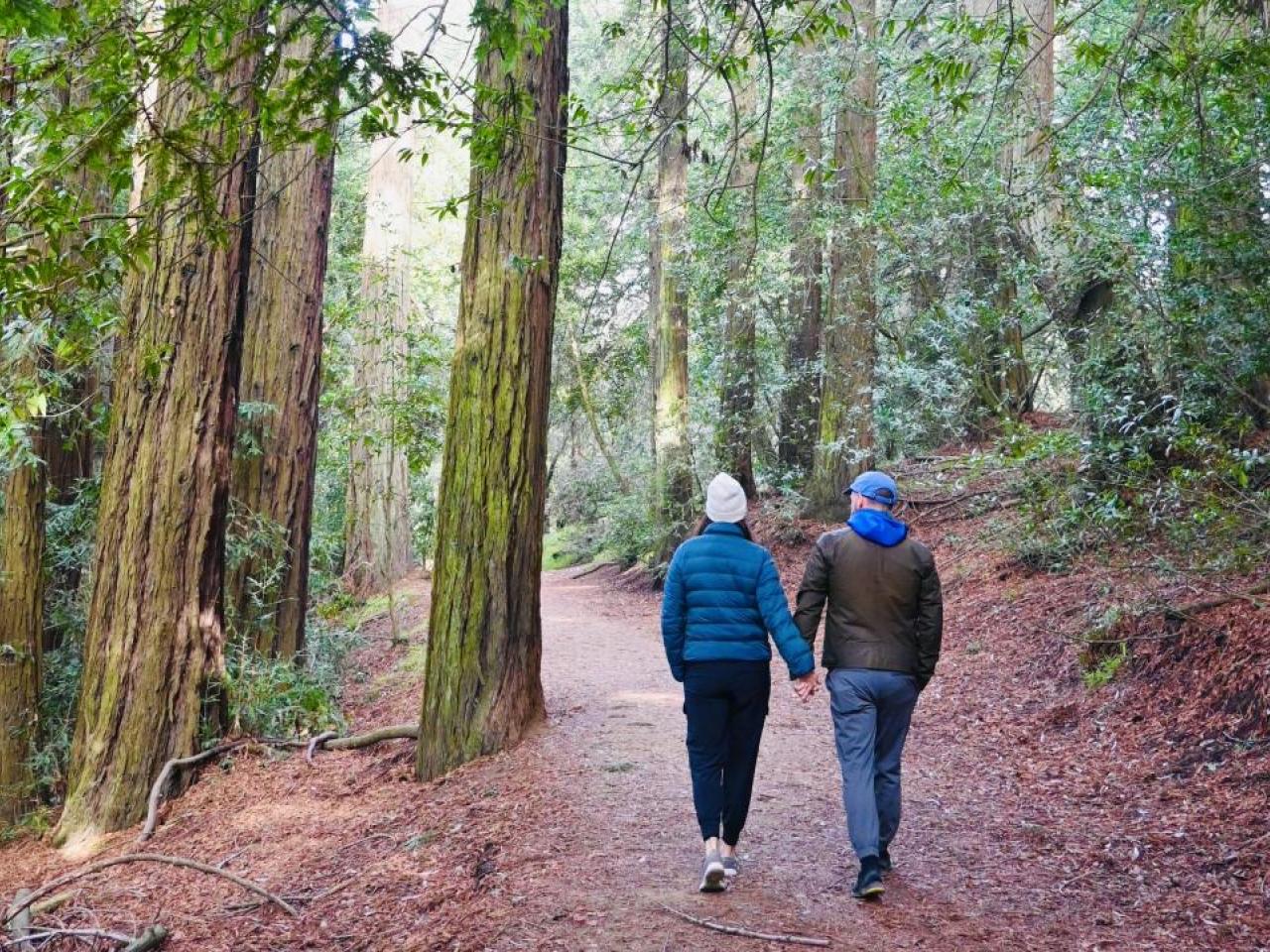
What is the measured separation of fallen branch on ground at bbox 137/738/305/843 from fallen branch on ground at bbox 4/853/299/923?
0.55m

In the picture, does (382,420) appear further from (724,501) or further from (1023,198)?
(724,501)

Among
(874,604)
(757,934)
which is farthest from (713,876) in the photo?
(874,604)

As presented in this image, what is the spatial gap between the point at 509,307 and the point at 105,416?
5.06 meters

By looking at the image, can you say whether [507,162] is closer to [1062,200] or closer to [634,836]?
[634,836]

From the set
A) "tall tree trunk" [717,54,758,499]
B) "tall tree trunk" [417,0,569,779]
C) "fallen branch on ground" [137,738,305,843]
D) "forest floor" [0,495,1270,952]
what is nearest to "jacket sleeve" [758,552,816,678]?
"forest floor" [0,495,1270,952]

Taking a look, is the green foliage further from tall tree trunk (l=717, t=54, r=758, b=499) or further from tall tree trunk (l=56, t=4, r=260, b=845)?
tall tree trunk (l=717, t=54, r=758, b=499)

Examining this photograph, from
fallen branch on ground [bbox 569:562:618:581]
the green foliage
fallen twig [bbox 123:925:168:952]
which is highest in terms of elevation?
fallen branch on ground [bbox 569:562:618:581]

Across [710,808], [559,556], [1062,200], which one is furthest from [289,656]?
[559,556]

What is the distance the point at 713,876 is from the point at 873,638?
1408 mm

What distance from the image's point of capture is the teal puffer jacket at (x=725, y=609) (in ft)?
17.9

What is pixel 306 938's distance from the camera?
20.0ft

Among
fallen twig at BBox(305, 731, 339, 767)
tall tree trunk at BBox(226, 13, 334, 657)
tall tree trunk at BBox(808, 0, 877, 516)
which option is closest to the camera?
fallen twig at BBox(305, 731, 339, 767)

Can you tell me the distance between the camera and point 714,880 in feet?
17.4

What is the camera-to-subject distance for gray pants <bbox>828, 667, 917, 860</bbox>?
5.37 meters
